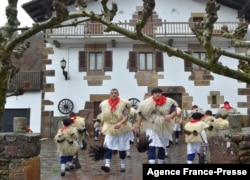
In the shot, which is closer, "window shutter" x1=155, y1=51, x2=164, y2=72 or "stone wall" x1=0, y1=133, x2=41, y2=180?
"stone wall" x1=0, y1=133, x2=41, y2=180

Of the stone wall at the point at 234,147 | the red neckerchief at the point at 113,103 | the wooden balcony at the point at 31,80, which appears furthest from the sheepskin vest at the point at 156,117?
the wooden balcony at the point at 31,80

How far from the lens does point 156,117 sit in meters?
7.42

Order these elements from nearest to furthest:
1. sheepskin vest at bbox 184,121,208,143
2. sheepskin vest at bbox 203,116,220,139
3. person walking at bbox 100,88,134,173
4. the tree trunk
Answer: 1. the tree trunk
2. sheepskin vest at bbox 184,121,208,143
3. person walking at bbox 100,88,134,173
4. sheepskin vest at bbox 203,116,220,139

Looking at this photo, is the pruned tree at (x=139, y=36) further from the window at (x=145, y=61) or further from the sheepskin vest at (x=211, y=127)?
the window at (x=145, y=61)

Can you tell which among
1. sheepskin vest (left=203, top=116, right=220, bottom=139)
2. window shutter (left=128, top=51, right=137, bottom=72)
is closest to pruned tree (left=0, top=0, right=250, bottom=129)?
sheepskin vest (left=203, top=116, right=220, bottom=139)

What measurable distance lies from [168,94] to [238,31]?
14165mm

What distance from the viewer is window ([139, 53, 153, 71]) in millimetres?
18562

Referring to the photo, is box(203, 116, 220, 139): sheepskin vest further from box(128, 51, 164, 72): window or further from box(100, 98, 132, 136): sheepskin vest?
box(128, 51, 164, 72): window

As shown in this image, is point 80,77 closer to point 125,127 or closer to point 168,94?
point 168,94

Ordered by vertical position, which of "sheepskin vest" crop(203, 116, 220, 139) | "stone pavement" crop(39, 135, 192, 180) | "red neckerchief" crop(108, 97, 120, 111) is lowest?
"stone pavement" crop(39, 135, 192, 180)

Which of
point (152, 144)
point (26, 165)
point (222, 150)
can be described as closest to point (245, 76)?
point (222, 150)

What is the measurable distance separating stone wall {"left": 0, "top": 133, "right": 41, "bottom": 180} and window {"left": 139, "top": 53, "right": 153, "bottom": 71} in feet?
42.6

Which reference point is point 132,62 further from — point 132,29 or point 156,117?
point 156,117

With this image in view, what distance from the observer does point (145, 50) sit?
18672 mm
